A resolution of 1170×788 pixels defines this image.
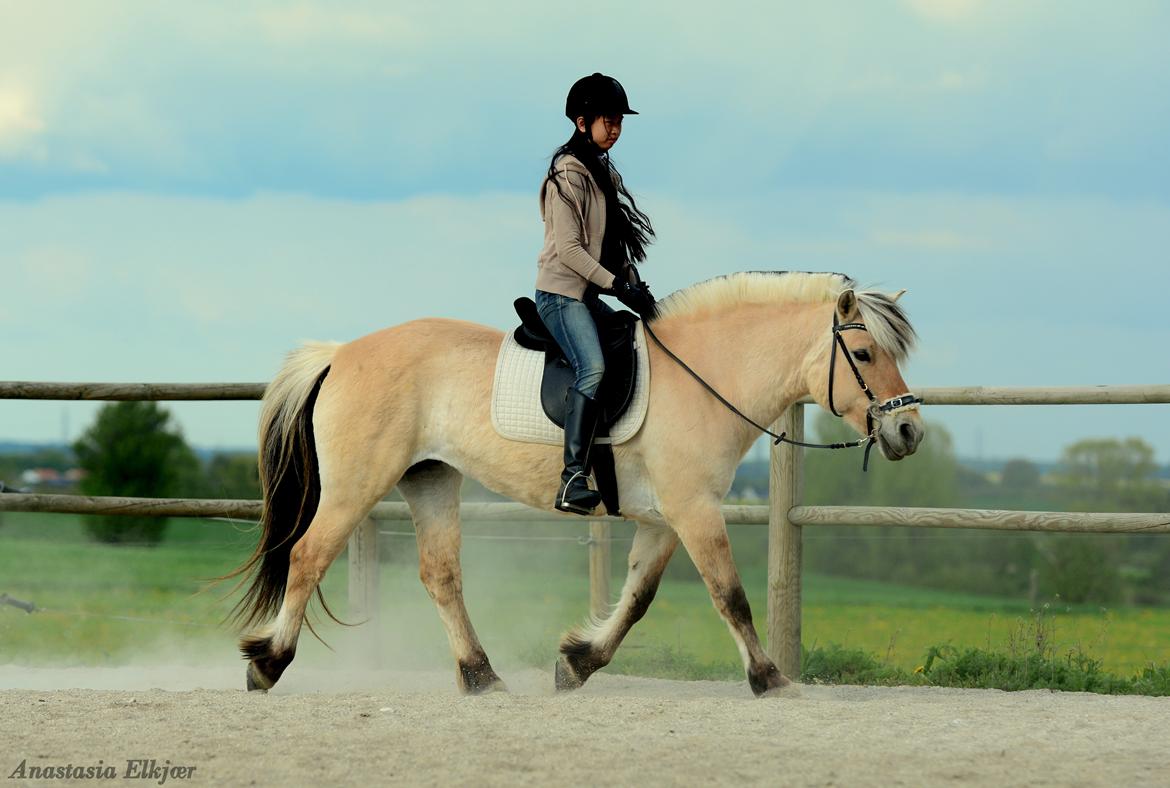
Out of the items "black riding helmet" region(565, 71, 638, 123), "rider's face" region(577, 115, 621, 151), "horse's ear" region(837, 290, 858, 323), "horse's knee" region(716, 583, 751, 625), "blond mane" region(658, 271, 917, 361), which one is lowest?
"horse's knee" region(716, 583, 751, 625)

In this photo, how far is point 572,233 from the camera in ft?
17.2

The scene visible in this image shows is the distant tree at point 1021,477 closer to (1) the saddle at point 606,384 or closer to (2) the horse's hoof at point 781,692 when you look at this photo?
(2) the horse's hoof at point 781,692

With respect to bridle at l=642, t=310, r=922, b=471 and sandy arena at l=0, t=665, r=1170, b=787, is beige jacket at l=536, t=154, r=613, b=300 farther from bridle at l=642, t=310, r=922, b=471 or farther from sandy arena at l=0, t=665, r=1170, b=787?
sandy arena at l=0, t=665, r=1170, b=787

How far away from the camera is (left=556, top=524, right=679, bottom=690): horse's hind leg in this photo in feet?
18.1

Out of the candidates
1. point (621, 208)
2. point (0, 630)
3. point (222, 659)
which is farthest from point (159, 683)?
point (621, 208)

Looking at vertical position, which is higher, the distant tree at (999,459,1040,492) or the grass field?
the distant tree at (999,459,1040,492)

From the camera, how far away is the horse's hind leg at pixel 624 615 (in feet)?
18.1

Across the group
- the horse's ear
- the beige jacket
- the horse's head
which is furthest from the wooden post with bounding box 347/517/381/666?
the horse's ear

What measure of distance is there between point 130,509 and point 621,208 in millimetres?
3619

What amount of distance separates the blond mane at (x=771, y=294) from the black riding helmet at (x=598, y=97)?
0.88 metres

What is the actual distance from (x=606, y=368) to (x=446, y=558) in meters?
1.27

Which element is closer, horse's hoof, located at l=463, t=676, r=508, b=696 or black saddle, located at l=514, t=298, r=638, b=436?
black saddle, located at l=514, t=298, r=638, b=436

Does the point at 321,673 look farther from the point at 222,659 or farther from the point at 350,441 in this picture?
A: the point at 350,441

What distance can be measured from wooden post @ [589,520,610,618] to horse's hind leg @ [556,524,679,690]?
1.26 metres
